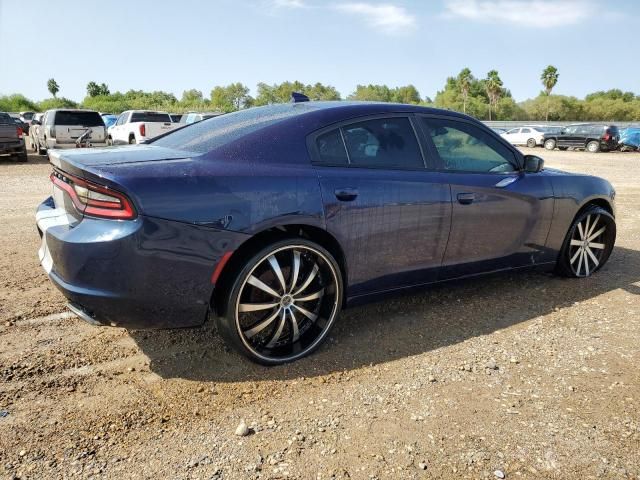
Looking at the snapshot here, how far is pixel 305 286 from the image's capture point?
295 cm

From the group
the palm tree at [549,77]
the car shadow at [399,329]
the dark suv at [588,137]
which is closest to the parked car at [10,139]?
the car shadow at [399,329]

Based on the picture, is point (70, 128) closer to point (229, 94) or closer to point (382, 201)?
point (382, 201)

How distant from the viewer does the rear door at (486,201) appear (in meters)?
3.51

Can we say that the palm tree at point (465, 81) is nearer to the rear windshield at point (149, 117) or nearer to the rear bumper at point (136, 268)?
the rear windshield at point (149, 117)

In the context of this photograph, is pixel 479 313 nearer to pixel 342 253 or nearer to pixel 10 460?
pixel 342 253

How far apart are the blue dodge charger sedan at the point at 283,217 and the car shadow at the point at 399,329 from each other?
171 millimetres

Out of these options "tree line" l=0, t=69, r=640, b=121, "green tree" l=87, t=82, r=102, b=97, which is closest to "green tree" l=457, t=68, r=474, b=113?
"tree line" l=0, t=69, r=640, b=121

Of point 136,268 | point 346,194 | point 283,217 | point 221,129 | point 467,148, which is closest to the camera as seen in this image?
point 136,268

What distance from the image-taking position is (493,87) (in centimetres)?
8281

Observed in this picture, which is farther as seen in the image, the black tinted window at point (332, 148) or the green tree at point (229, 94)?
the green tree at point (229, 94)

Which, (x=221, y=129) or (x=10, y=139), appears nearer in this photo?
(x=221, y=129)

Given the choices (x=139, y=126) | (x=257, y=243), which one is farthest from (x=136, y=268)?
(x=139, y=126)

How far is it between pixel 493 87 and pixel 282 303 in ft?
293

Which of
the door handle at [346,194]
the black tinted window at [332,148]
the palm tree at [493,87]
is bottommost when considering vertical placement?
the door handle at [346,194]
